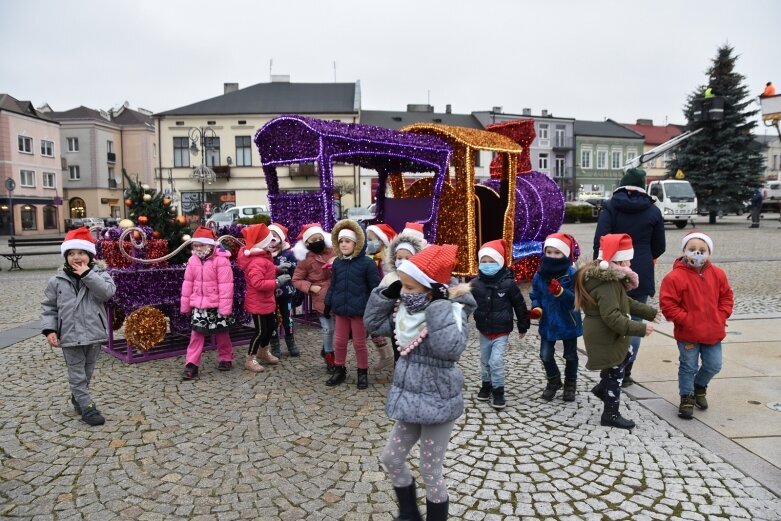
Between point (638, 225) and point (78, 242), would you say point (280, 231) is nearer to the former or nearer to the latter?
point (78, 242)

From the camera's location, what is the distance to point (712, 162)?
28.9 metres

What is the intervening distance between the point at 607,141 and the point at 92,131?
4671 cm

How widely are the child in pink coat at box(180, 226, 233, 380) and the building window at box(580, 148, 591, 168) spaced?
52.3 m

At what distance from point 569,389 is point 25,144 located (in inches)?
1849

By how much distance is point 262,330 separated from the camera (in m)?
6.00

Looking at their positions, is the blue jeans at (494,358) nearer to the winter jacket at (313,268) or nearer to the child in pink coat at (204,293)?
the winter jacket at (313,268)

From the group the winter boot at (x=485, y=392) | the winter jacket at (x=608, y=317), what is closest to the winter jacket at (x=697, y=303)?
the winter jacket at (x=608, y=317)

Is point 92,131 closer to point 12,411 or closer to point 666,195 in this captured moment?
point 666,195

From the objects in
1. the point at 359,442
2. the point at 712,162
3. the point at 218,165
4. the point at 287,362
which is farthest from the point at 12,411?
the point at 218,165

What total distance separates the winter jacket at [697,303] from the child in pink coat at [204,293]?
406 centimetres

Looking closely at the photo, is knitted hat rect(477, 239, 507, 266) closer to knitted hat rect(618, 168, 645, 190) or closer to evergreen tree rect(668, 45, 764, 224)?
knitted hat rect(618, 168, 645, 190)

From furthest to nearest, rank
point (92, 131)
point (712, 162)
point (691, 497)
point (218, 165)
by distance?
point (92, 131)
point (218, 165)
point (712, 162)
point (691, 497)

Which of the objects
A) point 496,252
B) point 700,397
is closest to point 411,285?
point 496,252

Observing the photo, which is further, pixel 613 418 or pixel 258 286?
pixel 258 286
